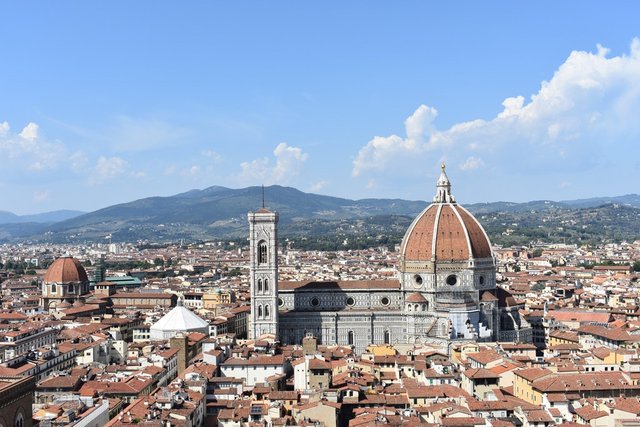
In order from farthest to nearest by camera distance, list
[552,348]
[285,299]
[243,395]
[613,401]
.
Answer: [285,299]
[552,348]
[243,395]
[613,401]

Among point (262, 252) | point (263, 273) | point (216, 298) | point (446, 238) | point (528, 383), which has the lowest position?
point (216, 298)

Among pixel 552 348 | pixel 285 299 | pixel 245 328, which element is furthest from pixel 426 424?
pixel 245 328

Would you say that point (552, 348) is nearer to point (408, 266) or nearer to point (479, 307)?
point (479, 307)

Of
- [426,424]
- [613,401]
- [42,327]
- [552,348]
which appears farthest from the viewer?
[42,327]

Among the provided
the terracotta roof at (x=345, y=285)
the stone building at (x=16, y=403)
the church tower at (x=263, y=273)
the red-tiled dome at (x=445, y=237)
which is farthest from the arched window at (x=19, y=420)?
the red-tiled dome at (x=445, y=237)

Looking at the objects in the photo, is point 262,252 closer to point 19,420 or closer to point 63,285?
point 63,285

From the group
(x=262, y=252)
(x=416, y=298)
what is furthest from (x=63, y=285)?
(x=416, y=298)
